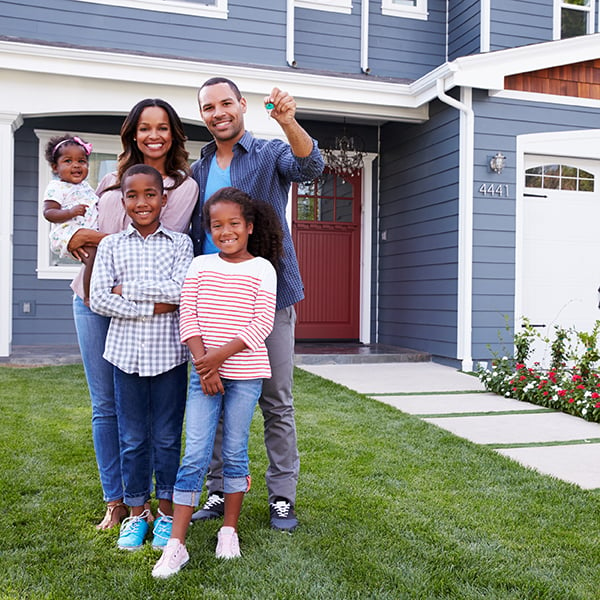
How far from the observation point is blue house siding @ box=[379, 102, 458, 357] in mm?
6617

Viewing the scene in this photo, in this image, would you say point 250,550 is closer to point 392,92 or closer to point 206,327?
point 206,327

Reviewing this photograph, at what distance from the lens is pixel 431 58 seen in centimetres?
779

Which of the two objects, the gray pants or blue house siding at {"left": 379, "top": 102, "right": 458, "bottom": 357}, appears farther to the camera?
blue house siding at {"left": 379, "top": 102, "right": 458, "bottom": 357}

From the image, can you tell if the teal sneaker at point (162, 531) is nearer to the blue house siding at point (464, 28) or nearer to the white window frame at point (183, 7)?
the white window frame at point (183, 7)

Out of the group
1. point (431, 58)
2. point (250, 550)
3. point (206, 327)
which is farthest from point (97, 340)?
point (431, 58)

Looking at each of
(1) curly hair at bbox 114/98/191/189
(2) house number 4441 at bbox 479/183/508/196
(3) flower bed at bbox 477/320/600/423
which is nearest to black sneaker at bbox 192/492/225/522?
(1) curly hair at bbox 114/98/191/189

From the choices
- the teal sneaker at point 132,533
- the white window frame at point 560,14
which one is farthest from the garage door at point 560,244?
the teal sneaker at point 132,533

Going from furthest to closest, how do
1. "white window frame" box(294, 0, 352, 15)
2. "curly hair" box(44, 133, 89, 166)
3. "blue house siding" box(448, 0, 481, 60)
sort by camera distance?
"white window frame" box(294, 0, 352, 15)
"blue house siding" box(448, 0, 481, 60)
"curly hair" box(44, 133, 89, 166)

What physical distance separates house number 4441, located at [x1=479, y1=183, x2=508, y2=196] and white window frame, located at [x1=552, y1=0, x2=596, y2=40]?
2210mm

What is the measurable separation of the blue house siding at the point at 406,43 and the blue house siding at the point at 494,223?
1.57 meters

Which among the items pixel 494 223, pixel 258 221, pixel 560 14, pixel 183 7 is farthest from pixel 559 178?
pixel 258 221

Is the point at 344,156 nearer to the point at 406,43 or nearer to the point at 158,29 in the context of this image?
the point at 406,43

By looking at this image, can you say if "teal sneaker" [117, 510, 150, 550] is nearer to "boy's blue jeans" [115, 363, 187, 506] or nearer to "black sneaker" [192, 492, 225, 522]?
"boy's blue jeans" [115, 363, 187, 506]

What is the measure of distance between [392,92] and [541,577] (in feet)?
18.2
